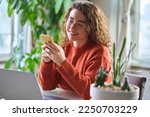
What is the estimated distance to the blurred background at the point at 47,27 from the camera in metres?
3.30

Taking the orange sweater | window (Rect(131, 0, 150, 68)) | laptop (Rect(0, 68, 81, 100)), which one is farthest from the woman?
window (Rect(131, 0, 150, 68))

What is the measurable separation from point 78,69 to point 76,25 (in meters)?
0.21

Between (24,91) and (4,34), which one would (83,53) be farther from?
(4,34)

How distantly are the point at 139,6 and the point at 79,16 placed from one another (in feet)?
7.06

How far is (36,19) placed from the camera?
3.40m

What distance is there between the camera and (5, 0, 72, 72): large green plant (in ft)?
10.5

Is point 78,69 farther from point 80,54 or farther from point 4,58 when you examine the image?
point 4,58

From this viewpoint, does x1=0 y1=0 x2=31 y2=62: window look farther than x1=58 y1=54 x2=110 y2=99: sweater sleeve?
Yes

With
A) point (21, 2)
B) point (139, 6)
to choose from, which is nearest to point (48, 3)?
point (21, 2)

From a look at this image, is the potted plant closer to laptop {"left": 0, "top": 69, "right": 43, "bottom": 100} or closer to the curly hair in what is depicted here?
laptop {"left": 0, "top": 69, "right": 43, "bottom": 100}

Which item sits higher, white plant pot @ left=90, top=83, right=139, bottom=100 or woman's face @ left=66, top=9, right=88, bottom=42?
woman's face @ left=66, top=9, right=88, bottom=42

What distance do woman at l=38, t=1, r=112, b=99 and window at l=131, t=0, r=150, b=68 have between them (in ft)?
6.37

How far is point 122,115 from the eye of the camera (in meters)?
1.08

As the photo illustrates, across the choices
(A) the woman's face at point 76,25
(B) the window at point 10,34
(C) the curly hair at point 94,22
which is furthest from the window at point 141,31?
(A) the woman's face at point 76,25
